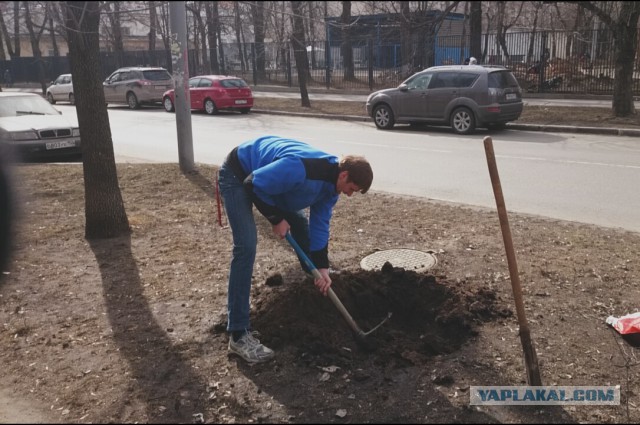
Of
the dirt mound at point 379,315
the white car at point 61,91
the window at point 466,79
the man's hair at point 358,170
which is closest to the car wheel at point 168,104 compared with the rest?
the white car at point 61,91

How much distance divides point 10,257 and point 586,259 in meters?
4.60

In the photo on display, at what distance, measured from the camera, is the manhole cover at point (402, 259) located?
5.28 m

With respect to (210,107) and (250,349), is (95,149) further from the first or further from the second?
(210,107)

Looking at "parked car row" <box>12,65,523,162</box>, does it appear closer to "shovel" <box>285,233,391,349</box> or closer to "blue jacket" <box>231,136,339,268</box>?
"blue jacket" <box>231,136,339,268</box>

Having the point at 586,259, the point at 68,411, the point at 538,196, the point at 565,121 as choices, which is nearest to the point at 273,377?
the point at 68,411

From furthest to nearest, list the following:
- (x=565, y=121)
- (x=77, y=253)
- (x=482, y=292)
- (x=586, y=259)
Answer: (x=565, y=121), (x=77, y=253), (x=586, y=259), (x=482, y=292)

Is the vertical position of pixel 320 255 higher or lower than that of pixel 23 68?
lower

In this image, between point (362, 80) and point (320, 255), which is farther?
point (362, 80)

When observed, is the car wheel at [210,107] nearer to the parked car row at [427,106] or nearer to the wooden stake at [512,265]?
the parked car row at [427,106]

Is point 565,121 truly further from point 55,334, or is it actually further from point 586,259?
point 55,334

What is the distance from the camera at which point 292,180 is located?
11.4ft

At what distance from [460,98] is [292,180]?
39.0ft

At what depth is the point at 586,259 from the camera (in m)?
5.37

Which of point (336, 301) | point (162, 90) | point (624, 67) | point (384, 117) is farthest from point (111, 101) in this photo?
point (336, 301)
